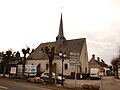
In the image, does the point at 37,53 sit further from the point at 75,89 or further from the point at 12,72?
the point at 75,89

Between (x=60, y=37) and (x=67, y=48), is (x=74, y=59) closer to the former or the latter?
(x=67, y=48)

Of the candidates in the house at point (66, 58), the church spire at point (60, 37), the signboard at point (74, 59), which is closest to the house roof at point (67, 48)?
the house at point (66, 58)

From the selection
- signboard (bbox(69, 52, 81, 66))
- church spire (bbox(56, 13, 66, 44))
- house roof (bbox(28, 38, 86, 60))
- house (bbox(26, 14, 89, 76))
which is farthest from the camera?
church spire (bbox(56, 13, 66, 44))

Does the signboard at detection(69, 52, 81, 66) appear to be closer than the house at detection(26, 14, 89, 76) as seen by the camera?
Yes

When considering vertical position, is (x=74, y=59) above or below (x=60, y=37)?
below

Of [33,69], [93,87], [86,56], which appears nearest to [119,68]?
[86,56]

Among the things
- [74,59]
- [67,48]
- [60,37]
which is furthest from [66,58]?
[74,59]

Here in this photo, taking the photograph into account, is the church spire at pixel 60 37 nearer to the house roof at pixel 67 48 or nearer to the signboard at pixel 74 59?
the house roof at pixel 67 48

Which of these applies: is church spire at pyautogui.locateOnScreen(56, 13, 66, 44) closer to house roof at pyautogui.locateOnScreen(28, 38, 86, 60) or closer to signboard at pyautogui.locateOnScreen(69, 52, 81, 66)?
house roof at pyautogui.locateOnScreen(28, 38, 86, 60)

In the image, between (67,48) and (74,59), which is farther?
(67,48)

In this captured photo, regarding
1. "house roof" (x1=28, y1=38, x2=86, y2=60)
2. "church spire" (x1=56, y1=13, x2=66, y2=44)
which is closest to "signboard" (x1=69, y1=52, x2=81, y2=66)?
"house roof" (x1=28, y1=38, x2=86, y2=60)

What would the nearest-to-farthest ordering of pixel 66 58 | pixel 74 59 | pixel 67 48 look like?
pixel 74 59, pixel 66 58, pixel 67 48

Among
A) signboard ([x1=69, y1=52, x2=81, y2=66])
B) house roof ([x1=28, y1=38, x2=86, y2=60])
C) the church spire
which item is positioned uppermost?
the church spire

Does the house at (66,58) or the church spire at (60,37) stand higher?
the church spire at (60,37)
